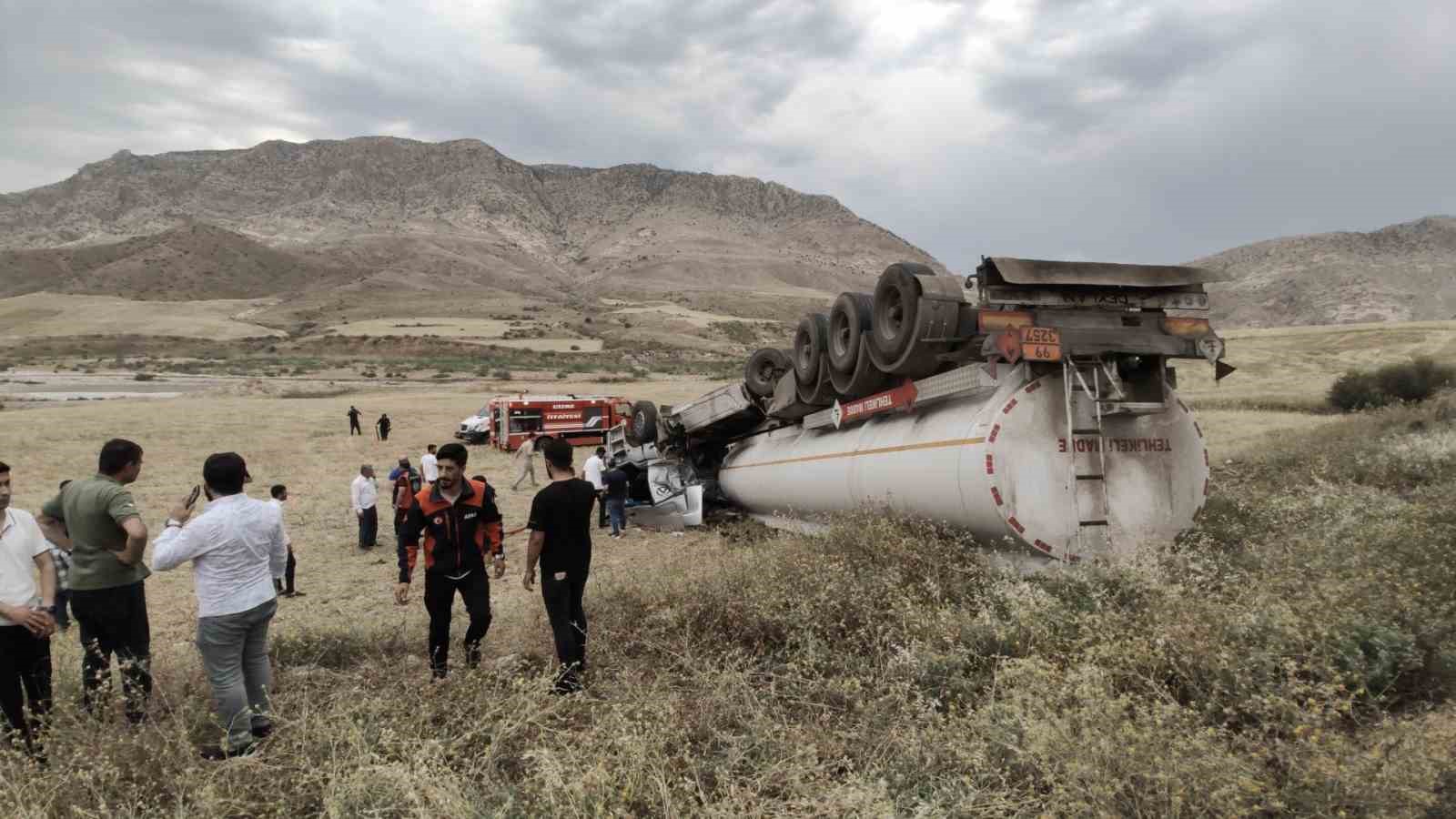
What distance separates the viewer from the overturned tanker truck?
6.78 meters

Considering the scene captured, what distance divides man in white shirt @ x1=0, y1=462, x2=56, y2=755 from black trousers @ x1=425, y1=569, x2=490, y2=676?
1929mm

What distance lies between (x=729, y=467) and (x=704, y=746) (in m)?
8.65

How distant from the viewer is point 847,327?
928 cm

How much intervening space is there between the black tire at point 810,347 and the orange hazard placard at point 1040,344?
10.7 ft

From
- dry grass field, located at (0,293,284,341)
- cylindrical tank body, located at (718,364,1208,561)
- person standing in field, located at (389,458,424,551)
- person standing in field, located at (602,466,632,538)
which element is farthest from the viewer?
dry grass field, located at (0,293,284,341)

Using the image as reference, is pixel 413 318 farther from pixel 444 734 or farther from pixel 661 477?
pixel 444 734

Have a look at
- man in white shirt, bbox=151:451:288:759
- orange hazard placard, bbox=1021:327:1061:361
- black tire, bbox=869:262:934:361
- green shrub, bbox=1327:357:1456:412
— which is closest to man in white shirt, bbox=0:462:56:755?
man in white shirt, bbox=151:451:288:759

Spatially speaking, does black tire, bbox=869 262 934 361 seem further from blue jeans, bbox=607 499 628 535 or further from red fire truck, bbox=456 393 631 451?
red fire truck, bbox=456 393 631 451

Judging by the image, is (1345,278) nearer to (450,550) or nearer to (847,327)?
(847,327)

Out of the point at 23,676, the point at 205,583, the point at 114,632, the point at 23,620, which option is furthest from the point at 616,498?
the point at 23,620

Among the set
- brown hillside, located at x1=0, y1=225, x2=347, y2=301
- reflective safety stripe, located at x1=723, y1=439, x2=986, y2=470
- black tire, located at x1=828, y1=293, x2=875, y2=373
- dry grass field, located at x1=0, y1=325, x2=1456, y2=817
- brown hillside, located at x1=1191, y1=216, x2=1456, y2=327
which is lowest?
dry grass field, located at x1=0, y1=325, x2=1456, y2=817

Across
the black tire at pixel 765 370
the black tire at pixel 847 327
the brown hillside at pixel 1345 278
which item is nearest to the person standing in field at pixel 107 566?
the black tire at pixel 847 327

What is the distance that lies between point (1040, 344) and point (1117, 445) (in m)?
1.17

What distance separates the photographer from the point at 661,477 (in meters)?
13.5
